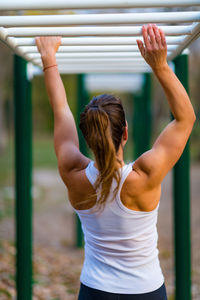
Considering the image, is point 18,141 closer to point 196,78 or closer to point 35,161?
point 35,161

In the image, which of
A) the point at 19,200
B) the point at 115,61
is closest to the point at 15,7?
the point at 115,61

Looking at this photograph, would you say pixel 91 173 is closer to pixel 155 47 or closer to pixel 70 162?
pixel 70 162

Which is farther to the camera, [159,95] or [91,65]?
[159,95]

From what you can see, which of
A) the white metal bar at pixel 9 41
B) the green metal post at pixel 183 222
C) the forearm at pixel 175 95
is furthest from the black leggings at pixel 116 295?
the white metal bar at pixel 9 41

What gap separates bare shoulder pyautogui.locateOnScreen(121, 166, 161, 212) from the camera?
5.01ft

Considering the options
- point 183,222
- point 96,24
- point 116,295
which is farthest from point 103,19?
point 183,222

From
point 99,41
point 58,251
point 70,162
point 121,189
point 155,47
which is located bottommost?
point 58,251

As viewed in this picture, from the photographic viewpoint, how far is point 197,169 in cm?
1652

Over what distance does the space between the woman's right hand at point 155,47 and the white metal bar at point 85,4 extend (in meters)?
0.20

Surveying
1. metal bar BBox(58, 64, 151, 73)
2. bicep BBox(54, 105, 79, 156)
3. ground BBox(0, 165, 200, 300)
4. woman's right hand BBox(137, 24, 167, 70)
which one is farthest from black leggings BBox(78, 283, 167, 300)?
ground BBox(0, 165, 200, 300)

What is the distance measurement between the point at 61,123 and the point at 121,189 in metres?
0.46

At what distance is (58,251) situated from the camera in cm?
633

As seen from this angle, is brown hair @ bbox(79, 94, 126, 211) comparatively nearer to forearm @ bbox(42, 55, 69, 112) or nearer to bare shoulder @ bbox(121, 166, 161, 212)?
bare shoulder @ bbox(121, 166, 161, 212)

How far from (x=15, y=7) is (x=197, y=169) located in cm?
1554
